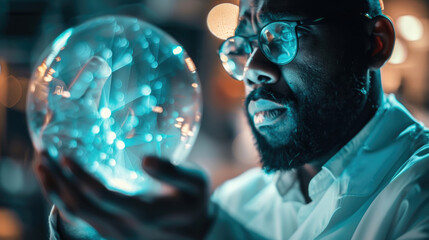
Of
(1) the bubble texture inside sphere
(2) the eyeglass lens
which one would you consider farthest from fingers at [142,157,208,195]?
(2) the eyeglass lens

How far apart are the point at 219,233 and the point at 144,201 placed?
0.25 m

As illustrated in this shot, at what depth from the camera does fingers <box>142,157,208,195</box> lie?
746 mm

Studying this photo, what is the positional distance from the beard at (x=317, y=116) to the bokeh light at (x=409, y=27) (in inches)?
141

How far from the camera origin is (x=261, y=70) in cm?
121

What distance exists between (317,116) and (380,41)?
356 mm

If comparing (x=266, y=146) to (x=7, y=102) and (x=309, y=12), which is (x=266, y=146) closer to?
(x=309, y=12)

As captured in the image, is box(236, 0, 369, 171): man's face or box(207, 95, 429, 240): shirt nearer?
box(207, 95, 429, 240): shirt

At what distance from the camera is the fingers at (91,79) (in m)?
0.98

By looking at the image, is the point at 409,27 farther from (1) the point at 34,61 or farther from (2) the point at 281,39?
(1) the point at 34,61

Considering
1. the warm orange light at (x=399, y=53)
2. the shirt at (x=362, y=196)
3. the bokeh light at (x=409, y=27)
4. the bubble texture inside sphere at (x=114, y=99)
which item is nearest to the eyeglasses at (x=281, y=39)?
the bubble texture inside sphere at (x=114, y=99)

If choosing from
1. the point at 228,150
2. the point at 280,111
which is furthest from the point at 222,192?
the point at 228,150

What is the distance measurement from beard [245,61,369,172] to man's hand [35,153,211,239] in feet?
1.71

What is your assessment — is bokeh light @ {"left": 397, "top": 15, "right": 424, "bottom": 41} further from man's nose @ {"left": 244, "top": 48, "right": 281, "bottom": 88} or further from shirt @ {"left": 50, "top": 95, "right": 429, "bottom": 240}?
man's nose @ {"left": 244, "top": 48, "right": 281, "bottom": 88}

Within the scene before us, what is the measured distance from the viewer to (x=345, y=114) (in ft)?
4.20
